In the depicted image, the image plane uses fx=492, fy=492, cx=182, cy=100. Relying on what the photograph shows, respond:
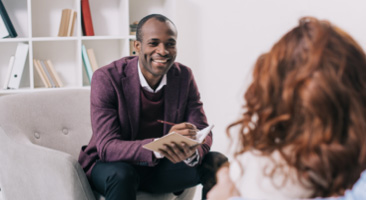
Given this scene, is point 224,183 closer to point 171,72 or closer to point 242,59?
point 171,72

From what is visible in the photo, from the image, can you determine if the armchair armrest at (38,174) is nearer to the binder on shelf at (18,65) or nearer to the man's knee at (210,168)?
the man's knee at (210,168)

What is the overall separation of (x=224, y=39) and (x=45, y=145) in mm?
1762

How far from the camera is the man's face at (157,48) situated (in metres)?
2.12

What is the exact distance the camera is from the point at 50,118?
85.4 inches

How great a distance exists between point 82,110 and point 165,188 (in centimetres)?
56

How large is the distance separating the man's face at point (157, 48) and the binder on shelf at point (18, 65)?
3.76ft

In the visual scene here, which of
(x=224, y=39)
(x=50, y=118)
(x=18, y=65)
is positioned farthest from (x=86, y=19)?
(x=50, y=118)

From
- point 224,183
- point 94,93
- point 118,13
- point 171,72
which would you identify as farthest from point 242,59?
point 224,183

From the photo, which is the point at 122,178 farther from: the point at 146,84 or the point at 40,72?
the point at 40,72

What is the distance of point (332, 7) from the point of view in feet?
10.8

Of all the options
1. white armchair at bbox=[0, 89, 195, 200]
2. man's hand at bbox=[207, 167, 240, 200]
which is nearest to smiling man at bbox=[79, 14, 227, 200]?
white armchair at bbox=[0, 89, 195, 200]

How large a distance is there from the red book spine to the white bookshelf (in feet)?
0.13

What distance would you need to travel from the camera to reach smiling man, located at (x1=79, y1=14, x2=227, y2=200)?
6.27 feet

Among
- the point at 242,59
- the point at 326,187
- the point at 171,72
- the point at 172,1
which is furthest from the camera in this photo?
the point at 242,59
